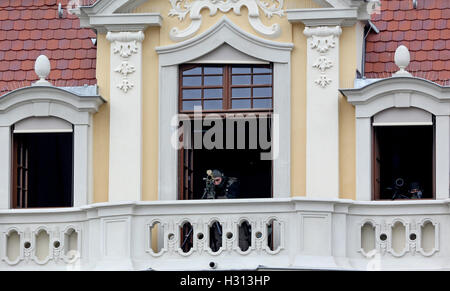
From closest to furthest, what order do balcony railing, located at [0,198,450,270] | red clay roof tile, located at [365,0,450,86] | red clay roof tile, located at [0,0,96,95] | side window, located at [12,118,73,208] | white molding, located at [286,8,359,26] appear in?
balcony railing, located at [0,198,450,270] → white molding, located at [286,8,359,26] → side window, located at [12,118,73,208] → red clay roof tile, located at [365,0,450,86] → red clay roof tile, located at [0,0,96,95]

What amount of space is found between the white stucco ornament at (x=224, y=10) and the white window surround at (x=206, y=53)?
0.17 meters

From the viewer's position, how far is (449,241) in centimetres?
3341

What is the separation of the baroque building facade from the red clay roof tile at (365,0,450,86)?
4 centimetres

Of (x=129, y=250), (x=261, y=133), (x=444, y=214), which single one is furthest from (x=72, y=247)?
(x=444, y=214)

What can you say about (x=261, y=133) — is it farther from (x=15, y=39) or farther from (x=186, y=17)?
(x=15, y=39)

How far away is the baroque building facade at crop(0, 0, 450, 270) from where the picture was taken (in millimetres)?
33594

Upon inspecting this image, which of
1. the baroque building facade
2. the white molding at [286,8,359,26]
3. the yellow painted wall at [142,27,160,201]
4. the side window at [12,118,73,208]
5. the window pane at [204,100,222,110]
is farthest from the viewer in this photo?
the side window at [12,118,73,208]

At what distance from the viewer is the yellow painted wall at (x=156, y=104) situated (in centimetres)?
3441

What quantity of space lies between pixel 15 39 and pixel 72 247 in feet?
13.9

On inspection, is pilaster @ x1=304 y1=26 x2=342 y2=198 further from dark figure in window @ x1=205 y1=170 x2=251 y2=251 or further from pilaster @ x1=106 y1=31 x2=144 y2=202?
pilaster @ x1=106 y1=31 x2=144 y2=202

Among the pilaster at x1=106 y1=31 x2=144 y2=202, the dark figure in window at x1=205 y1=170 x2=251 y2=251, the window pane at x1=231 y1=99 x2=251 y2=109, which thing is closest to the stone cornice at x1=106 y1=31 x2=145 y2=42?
the pilaster at x1=106 y1=31 x2=144 y2=202

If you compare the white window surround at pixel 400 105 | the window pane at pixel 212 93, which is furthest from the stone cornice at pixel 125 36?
the white window surround at pixel 400 105

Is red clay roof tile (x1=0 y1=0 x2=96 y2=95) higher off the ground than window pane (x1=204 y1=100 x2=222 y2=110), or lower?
higher

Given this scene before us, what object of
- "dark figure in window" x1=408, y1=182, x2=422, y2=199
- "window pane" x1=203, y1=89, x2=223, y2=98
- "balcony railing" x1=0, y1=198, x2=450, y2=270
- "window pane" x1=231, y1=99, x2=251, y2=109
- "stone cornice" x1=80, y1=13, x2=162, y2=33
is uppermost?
"stone cornice" x1=80, y1=13, x2=162, y2=33
